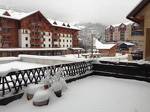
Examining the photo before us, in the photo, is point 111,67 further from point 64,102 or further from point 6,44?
point 6,44

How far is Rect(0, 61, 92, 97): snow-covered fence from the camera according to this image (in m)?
7.10

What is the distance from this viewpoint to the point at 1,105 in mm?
6562

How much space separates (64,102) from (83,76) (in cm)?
480

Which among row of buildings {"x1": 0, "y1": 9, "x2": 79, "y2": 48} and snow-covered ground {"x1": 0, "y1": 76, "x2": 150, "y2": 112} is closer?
snow-covered ground {"x1": 0, "y1": 76, "x2": 150, "y2": 112}

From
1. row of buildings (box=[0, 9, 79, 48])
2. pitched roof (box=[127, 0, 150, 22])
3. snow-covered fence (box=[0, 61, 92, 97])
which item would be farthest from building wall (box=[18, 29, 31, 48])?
pitched roof (box=[127, 0, 150, 22])

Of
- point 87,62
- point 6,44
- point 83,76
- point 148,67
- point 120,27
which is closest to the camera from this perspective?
point 148,67

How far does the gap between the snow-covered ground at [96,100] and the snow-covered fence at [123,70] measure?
133 cm

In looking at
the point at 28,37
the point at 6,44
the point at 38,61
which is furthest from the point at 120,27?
the point at 38,61

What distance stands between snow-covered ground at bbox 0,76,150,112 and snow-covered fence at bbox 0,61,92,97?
596 millimetres

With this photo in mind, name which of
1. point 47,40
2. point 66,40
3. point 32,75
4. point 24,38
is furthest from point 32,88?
point 66,40

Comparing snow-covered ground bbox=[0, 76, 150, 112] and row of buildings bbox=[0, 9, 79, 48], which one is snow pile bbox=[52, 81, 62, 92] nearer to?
snow-covered ground bbox=[0, 76, 150, 112]

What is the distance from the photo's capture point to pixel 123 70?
11.9 metres

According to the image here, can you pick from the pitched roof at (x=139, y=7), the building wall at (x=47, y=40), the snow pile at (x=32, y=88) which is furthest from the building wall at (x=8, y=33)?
the snow pile at (x=32, y=88)

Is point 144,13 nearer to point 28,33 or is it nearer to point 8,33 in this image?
point 8,33
